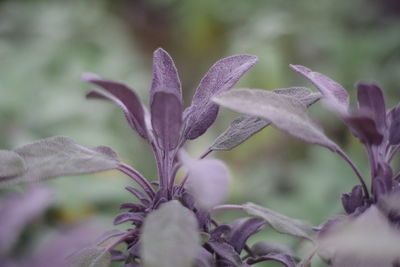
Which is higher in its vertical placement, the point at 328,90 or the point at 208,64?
the point at 328,90

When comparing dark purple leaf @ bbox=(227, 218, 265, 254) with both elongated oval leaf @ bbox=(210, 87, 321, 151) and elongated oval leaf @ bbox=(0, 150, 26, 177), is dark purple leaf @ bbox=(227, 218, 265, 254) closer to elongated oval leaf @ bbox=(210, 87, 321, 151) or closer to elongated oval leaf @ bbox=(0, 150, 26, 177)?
elongated oval leaf @ bbox=(210, 87, 321, 151)

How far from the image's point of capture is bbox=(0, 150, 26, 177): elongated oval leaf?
42 cm

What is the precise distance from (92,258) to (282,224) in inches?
6.3

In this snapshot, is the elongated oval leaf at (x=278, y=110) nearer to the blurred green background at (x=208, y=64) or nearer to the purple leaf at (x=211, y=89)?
the purple leaf at (x=211, y=89)

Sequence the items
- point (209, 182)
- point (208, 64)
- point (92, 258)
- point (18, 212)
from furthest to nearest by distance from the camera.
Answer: point (208, 64)
point (18, 212)
point (92, 258)
point (209, 182)

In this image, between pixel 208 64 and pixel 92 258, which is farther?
pixel 208 64

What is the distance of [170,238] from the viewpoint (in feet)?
1.21

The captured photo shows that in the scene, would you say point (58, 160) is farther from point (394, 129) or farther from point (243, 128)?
point (394, 129)

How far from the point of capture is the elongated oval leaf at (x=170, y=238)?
35 centimetres

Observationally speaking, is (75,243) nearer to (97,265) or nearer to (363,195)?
(97,265)

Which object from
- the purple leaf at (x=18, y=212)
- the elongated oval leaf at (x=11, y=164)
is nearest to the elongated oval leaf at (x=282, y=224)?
the elongated oval leaf at (x=11, y=164)

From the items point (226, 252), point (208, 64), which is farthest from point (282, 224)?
point (208, 64)

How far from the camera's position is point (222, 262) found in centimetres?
49

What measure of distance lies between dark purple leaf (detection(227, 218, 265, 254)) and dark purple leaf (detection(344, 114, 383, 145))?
14 centimetres
